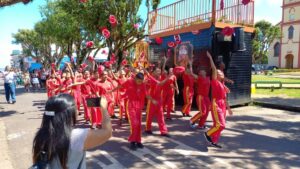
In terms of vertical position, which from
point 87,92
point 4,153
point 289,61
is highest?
point 289,61

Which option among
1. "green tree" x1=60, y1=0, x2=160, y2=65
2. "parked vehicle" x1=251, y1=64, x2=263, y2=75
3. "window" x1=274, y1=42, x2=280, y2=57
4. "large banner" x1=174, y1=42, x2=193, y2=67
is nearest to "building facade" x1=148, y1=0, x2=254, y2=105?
"large banner" x1=174, y1=42, x2=193, y2=67

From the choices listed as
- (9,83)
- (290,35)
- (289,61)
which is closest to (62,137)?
(9,83)

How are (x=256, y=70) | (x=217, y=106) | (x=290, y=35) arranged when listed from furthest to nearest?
(x=290, y=35), (x=256, y=70), (x=217, y=106)

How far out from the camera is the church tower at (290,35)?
52188 millimetres

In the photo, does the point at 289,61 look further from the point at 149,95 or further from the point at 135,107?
the point at 135,107

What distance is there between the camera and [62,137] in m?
1.86

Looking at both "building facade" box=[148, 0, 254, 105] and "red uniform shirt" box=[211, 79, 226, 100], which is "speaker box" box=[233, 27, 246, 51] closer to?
"building facade" box=[148, 0, 254, 105]

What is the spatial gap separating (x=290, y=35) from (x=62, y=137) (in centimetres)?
5988

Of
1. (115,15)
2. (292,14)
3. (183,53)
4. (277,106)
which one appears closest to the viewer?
(277,106)

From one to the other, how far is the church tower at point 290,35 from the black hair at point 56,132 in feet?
188

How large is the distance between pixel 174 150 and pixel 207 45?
5.98 metres

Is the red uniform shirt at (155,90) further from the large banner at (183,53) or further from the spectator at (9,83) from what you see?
the spectator at (9,83)

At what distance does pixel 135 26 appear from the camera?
17.2 metres

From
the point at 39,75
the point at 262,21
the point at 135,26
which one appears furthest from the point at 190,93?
the point at 262,21
